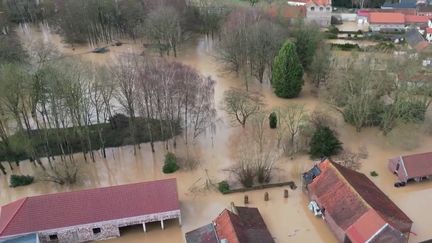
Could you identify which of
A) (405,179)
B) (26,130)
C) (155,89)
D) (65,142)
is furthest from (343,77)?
(26,130)

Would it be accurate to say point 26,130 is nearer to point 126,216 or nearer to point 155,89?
point 155,89

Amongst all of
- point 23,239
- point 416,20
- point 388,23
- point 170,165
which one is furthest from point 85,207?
point 416,20

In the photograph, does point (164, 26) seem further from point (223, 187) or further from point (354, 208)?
point (354, 208)

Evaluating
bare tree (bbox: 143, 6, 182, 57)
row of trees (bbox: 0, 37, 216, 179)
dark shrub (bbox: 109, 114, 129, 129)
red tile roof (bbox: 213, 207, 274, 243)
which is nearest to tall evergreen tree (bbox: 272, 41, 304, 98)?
row of trees (bbox: 0, 37, 216, 179)

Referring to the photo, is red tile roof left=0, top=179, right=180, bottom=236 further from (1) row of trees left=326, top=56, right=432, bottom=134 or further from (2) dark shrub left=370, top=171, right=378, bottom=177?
(1) row of trees left=326, top=56, right=432, bottom=134

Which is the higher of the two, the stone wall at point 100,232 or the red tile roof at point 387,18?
the red tile roof at point 387,18

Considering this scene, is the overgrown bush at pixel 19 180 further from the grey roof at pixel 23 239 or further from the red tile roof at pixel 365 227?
the red tile roof at pixel 365 227

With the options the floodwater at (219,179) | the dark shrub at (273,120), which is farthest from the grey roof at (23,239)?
the dark shrub at (273,120)
